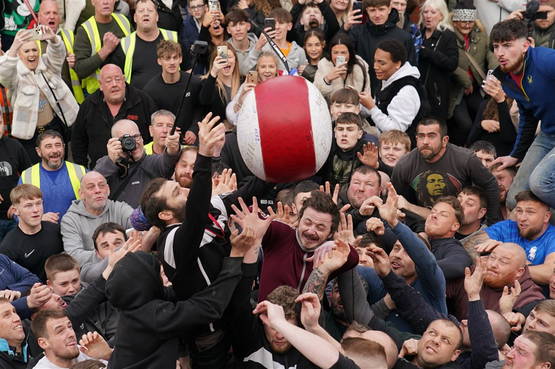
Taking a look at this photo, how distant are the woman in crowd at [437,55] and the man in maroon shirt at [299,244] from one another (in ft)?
17.8

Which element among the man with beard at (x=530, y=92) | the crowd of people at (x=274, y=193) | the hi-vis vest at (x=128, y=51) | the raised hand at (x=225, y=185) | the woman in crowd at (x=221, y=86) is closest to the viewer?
the crowd of people at (x=274, y=193)

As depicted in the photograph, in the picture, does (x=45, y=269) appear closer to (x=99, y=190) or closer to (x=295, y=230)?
(x=99, y=190)

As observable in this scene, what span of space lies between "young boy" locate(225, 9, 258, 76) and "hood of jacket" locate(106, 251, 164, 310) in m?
6.10

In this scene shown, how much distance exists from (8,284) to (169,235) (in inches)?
137

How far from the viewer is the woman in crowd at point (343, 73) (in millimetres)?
12241

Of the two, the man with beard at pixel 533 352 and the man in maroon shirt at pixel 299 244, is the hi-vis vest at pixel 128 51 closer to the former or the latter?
the man in maroon shirt at pixel 299 244

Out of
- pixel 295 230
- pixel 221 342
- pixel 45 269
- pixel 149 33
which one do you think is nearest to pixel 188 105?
pixel 149 33

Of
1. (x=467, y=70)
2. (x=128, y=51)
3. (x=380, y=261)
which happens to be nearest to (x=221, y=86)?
(x=128, y=51)

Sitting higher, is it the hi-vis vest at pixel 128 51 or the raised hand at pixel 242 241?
the raised hand at pixel 242 241

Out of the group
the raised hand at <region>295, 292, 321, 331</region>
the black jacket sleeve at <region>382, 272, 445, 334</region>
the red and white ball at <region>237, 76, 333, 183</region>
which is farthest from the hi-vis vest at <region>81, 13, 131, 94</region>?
the raised hand at <region>295, 292, 321, 331</region>

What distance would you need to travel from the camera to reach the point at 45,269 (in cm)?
1014

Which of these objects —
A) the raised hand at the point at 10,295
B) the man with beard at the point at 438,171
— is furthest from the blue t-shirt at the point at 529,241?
the raised hand at the point at 10,295

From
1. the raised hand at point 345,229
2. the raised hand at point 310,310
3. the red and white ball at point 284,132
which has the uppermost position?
the red and white ball at point 284,132

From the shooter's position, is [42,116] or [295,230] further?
[42,116]
